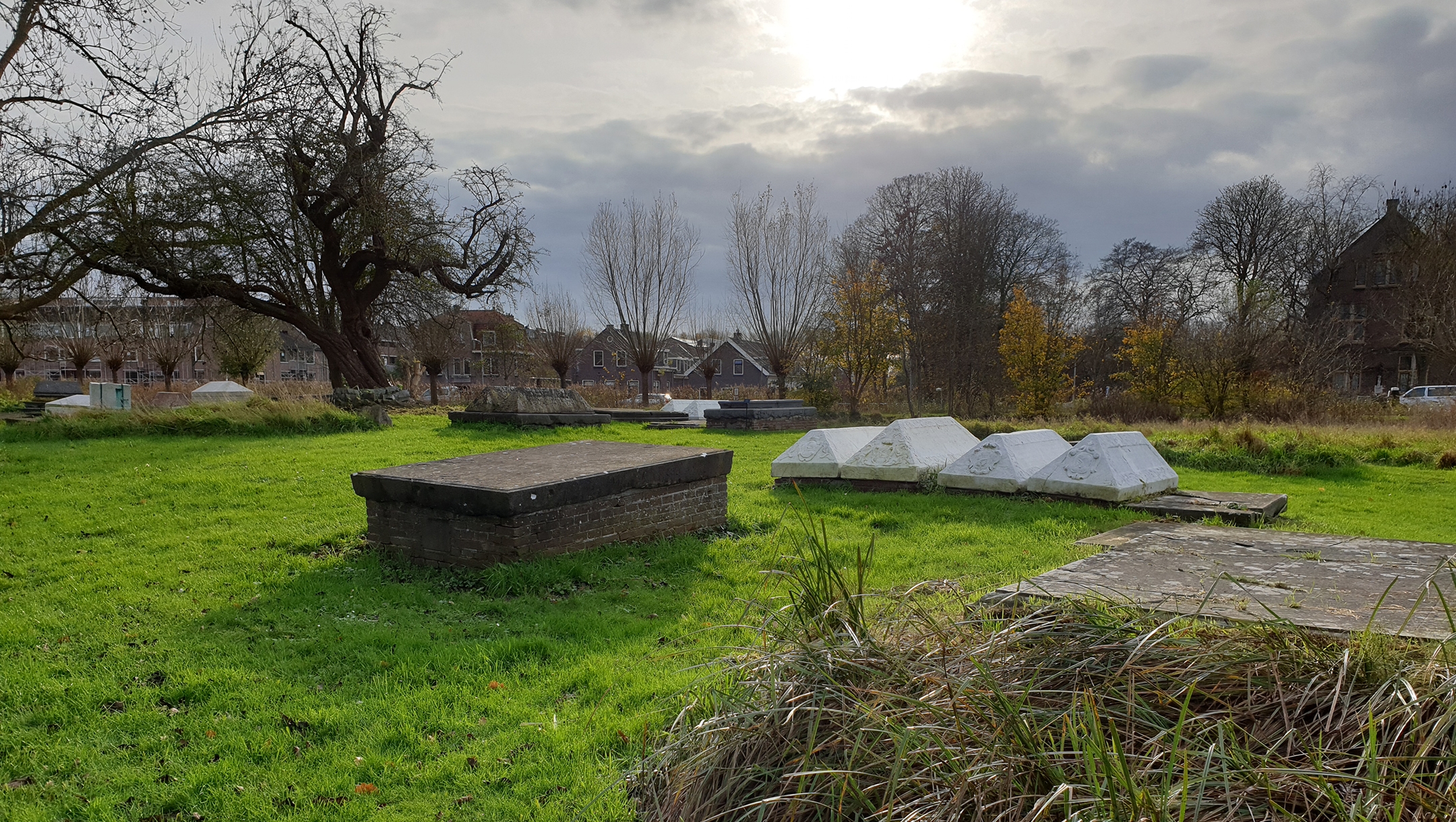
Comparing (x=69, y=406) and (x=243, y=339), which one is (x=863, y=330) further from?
(x=69, y=406)

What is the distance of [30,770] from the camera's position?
2.97 m

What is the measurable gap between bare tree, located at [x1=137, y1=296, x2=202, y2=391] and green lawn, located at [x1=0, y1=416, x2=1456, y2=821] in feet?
26.9

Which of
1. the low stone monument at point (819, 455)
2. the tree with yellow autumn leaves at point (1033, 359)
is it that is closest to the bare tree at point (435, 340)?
the low stone monument at point (819, 455)

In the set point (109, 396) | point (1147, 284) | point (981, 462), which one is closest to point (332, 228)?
point (109, 396)

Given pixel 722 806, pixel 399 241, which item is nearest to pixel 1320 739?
pixel 722 806

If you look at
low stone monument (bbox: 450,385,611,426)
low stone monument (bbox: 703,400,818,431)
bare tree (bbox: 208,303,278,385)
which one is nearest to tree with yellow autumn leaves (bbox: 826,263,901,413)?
low stone monument (bbox: 703,400,818,431)

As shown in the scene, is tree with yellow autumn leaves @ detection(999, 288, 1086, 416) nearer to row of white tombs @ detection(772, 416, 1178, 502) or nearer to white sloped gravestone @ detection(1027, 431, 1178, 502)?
row of white tombs @ detection(772, 416, 1178, 502)

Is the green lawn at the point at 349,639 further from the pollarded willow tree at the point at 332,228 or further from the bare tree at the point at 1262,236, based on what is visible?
the bare tree at the point at 1262,236

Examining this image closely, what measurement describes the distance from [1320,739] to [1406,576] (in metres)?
2.60

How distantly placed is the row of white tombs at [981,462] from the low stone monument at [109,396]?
18246mm

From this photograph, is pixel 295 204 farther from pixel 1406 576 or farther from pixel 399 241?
pixel 1406 576

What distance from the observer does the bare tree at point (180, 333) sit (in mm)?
16125

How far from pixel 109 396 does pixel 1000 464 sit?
21.2 meters

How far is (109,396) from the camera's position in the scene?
1938cm
